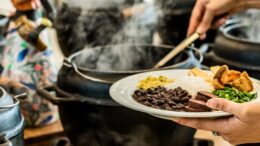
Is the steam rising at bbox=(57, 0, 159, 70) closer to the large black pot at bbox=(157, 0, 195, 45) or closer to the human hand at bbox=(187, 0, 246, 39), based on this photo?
the large black pot at bbox=(157, 0, 195, 45)

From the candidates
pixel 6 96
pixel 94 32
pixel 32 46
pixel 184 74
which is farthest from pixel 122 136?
pixel 94 32

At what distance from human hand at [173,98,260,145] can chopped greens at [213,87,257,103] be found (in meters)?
0.07

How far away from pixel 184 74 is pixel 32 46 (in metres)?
0.76

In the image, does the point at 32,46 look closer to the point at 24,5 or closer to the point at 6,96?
the point at 24,5

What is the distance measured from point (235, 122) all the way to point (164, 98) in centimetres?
20

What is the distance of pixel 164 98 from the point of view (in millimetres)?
1142

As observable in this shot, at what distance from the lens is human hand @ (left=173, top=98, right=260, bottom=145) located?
99 cm

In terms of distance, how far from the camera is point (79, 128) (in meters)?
1.42

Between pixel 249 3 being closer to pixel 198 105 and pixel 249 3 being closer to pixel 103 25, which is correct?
pixel 103 25

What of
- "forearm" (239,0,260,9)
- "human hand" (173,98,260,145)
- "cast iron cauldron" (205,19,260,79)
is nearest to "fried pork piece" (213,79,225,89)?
"human hand" (173,98,260,145)

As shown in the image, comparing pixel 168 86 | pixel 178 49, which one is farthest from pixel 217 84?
pixel 178 49

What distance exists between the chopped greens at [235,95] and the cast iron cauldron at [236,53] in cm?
51

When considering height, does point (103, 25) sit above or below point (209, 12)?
below

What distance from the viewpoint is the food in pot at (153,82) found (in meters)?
1.22
